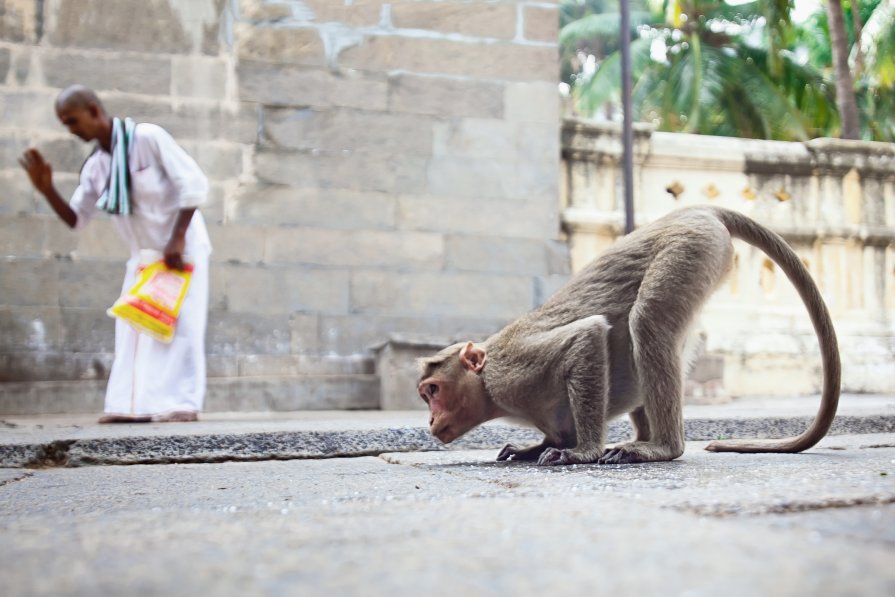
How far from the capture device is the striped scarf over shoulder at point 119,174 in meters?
5.52

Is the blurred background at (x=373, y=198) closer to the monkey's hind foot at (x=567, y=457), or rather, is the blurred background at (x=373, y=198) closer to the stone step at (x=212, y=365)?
the stone step at (x=212, y=365)

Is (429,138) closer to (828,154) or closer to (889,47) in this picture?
(828,154)

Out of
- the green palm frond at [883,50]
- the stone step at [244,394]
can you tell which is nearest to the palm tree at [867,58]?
the green palm frond at [883,50]

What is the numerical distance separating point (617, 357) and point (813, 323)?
66cm

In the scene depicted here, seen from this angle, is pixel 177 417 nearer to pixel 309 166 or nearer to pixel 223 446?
pixel 223 446

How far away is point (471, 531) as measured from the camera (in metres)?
1.44

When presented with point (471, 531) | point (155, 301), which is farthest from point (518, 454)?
point (155, 301)

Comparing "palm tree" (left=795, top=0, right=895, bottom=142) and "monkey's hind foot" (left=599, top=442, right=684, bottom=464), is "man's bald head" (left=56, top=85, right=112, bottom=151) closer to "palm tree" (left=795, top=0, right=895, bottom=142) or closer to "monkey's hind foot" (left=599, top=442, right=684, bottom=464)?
"monkey's hind foot" (left=599, top=442, right=684, bottom=464)

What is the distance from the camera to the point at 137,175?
5.61 m

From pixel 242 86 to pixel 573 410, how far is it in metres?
4.91

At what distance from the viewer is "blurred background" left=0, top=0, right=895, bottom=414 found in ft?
22.1

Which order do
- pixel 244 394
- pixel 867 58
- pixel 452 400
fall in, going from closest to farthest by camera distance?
pixel 452 400 < pixel 244 394 < pixel 867 58

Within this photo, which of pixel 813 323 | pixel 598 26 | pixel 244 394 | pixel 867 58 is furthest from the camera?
pixel 598 26

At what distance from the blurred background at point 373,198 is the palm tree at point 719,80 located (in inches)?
606
